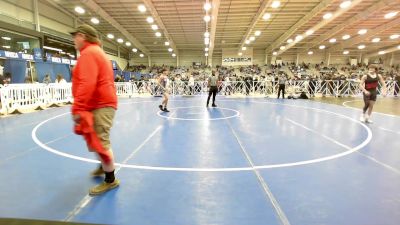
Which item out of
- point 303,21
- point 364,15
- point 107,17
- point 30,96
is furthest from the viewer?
point 303,21

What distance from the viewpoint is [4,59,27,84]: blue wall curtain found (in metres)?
15.9

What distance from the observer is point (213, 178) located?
357 cm

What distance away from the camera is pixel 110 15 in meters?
21.6

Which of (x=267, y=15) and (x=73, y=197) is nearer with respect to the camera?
(x=73, y=197)

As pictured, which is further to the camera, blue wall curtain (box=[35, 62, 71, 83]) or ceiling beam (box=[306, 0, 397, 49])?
blue wall curtain (box=[35, 62, 71, 83])

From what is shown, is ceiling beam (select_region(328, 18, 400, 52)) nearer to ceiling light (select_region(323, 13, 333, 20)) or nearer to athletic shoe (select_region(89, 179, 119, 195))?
ceiling light (select_region(323, 13, 333, 20))

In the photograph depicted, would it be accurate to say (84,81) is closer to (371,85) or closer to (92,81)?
(92,81)

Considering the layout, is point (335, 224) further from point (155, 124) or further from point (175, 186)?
point (155, 124)

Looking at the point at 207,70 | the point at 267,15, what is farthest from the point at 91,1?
the point at 207,70

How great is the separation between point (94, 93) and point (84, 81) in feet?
0.71

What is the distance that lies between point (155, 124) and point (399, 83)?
21907mm

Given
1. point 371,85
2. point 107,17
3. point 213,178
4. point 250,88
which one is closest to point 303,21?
point 250,88

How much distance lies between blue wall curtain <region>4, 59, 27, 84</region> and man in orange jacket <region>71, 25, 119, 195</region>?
16.8 meters

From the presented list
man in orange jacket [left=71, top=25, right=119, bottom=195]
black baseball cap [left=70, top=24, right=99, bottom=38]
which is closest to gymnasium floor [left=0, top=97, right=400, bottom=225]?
man in orange jacket [left=71, top=25, right=119, bottom=195]
